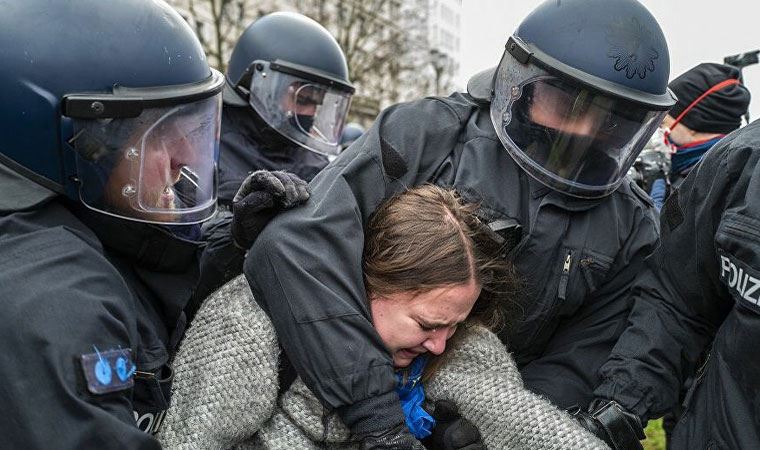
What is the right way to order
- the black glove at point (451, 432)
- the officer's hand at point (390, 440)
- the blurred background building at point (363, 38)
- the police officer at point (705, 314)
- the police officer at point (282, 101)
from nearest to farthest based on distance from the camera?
the officer's hand at point (390, 440), the police officer at point (705, 314), the black glove at point (451, 432), the police officer at point (282, 101), the blurred background building at point (363, 38)

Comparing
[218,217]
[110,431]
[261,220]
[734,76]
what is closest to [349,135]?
[734,76]

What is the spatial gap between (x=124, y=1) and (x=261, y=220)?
596 mm

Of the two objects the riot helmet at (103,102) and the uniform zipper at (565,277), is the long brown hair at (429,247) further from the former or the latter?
the riot helmet at (103,102)

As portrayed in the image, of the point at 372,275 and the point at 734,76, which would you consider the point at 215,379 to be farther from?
the point at 734,76

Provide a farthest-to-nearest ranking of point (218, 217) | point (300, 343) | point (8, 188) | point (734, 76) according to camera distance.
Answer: point (734, 76), point (218, 217), point (300, 343), point (8, 188)

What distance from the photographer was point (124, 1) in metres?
1.71

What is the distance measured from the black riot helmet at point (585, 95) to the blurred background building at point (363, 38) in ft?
41.3

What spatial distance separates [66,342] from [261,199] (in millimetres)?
608

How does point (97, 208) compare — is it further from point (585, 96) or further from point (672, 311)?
point (672, 311)

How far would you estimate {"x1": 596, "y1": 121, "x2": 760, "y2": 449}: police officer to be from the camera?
167 cm

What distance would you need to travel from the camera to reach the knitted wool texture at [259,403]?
5.18ft

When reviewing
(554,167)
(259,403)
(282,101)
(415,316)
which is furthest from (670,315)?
(282,101)

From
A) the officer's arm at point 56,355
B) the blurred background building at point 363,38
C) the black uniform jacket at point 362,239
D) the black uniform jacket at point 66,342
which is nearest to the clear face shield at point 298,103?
the black uniform jacket at point 362,239

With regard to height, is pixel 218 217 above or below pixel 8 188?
below
